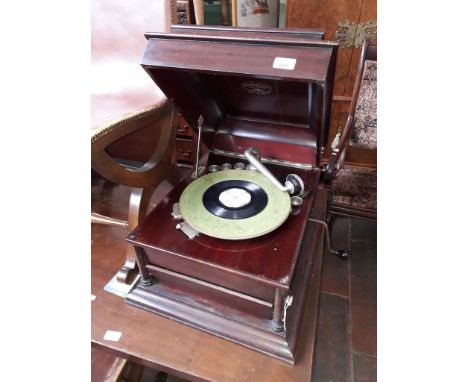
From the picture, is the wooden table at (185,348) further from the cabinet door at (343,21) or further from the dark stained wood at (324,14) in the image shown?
the dark stained wood at (324,14)

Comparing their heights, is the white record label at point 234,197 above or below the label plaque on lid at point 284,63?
below

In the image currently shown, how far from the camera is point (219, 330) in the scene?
0.96 metres

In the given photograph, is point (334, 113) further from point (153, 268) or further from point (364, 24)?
point (153, 268)

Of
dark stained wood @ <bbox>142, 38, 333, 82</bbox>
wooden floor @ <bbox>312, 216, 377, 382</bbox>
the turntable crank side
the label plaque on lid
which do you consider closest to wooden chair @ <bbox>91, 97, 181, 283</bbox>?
the turntable crank side

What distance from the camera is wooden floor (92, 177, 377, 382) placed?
124 cm

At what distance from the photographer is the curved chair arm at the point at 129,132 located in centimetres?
95

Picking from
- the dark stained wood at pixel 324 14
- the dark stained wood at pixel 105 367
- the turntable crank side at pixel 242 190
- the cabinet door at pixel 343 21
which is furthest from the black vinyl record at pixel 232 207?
the dark stained wood at pixel 324 14

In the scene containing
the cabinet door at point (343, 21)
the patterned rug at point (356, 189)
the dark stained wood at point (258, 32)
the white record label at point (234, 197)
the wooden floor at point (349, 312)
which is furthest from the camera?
the patterned rug at point (356, 189)

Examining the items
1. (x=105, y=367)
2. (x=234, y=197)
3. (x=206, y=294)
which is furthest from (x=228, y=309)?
(x=105, y=367)

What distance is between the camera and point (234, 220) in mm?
883

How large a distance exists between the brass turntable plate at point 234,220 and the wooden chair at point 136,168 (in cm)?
20

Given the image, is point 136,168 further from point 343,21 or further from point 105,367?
point 343,21

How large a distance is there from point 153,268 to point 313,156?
0.65 m
